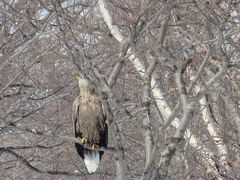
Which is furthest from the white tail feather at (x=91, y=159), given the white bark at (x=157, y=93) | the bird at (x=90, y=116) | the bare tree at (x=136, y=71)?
the white bark at (x=157, y=93)

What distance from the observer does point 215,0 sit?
17.3 feet

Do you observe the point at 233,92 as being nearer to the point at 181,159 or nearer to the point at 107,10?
the point at 181,159

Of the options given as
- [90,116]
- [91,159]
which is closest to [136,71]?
[90,116]

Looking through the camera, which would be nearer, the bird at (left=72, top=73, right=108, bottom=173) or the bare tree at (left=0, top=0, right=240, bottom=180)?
the bare tree at (left=0, top=0, right=240, bottom=180)

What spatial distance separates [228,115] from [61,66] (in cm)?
270

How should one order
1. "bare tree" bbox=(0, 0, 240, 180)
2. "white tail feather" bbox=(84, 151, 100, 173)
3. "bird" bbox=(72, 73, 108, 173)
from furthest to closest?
"bird" bbox=(72, 73, 108, 173) → "white tail feather" bbox=(84, 151, 100, 173) → "bare tree" bbox=(0, 0, 240, 180)

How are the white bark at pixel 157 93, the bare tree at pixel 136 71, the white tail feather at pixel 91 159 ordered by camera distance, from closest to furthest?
1. the bare tree at pixel 136 71
2. the white bark at pixel 157 93
3. the white tail feather at pixel 91 159

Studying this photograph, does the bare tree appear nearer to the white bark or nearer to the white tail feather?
the white bark

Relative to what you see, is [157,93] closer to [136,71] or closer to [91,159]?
[136,71]

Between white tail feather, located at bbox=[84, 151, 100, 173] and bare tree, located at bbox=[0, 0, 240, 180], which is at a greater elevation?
bare tree, located at bbox=[0, 0, 240, 180]

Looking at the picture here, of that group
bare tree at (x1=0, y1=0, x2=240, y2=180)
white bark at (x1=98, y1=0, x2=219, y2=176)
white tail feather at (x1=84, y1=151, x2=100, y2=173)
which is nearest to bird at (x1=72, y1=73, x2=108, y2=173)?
white tail feather at (x1=84, y1=151, x2=100, y2=173)

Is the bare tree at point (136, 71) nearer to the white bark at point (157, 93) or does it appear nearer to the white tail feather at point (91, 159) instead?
the white bark at point (157, 93)

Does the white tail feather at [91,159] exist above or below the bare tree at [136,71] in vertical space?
below

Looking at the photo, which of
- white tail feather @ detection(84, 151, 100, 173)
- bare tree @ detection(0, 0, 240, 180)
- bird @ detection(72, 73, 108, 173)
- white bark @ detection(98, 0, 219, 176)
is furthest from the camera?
bird @ detection(72, 73, 108, 173)
